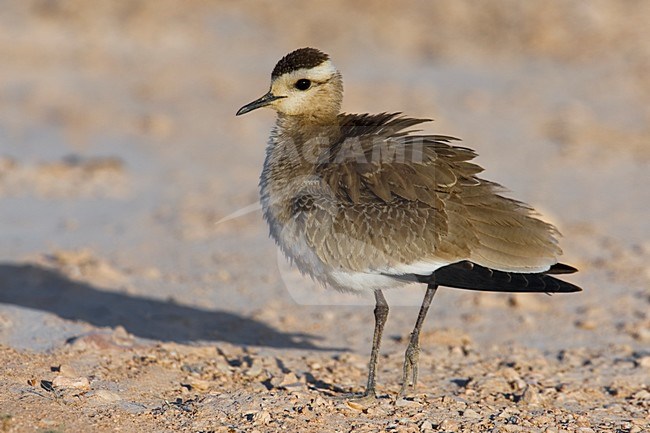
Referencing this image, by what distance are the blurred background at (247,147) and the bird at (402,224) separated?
55.9 inches

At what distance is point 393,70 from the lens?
16.3 m

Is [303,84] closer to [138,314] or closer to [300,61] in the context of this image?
[300,61]

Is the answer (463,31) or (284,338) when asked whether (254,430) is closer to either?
(284,338)

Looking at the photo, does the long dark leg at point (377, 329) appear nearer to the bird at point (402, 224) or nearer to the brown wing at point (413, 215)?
the bird at point (402, 224)

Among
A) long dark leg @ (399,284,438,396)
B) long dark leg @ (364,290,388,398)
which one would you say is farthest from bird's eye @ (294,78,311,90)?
long dark leg @ (399,284,438,396)

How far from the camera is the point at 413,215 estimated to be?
5.61 m

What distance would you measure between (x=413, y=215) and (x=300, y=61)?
1465 mm

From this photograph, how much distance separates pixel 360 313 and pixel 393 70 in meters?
9.17

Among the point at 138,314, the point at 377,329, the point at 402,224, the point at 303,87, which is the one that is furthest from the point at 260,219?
the point at 402,224

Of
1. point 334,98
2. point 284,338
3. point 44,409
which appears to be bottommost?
point 44,409

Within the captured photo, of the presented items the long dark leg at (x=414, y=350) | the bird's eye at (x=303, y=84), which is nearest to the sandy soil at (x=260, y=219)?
the long dark leg at (x=414, y=350)

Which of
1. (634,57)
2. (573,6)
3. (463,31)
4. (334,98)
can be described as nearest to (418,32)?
(463,31)

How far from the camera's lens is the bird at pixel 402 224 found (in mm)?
5520

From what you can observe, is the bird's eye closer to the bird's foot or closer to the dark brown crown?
the dark brown crown
